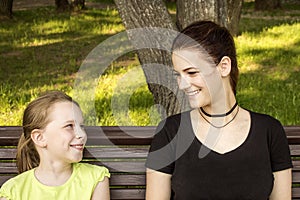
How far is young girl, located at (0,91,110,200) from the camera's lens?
9.66 feet

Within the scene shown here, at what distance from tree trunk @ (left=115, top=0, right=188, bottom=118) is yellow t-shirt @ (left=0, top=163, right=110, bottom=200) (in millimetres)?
1636

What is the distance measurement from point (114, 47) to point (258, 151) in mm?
8191

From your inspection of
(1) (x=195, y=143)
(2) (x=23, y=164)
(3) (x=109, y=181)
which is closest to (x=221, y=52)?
(1) (x=195, y=143)

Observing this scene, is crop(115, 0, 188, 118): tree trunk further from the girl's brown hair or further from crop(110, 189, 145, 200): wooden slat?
the girl's brown hair

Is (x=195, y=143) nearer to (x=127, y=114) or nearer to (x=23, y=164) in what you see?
(x=23, y=164)

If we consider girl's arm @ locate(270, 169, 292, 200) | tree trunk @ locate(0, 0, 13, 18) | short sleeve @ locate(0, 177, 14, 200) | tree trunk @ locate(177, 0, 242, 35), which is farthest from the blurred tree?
tree trunk @ locate(0, 0, 13, 18)

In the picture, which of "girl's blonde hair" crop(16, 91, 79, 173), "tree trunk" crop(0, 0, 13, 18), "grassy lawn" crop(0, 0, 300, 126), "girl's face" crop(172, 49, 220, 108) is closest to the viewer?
"girl's face" crop(172, 49, 220, 108)

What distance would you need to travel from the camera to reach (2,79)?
930cm

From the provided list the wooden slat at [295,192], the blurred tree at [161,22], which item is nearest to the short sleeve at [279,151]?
the wooden slat at [295,192]

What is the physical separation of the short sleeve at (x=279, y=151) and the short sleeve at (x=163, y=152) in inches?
17.7

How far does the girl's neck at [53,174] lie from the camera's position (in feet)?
9.95

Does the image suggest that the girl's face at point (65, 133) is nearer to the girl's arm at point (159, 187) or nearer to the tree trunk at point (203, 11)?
the girl's arm at point (159, 187)

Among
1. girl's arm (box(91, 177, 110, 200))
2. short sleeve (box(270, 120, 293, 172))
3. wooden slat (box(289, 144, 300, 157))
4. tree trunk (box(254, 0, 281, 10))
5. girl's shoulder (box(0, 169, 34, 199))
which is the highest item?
short sleeve (box(270, 120, 293, 172))

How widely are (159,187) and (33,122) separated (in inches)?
26.1
